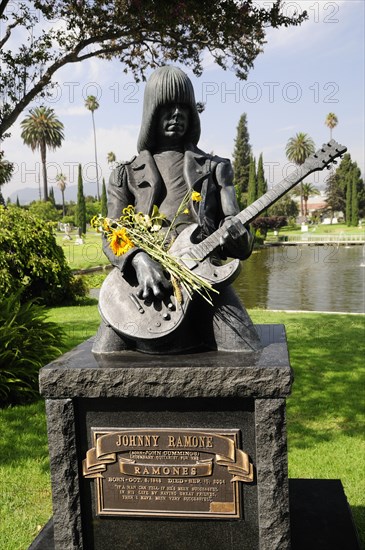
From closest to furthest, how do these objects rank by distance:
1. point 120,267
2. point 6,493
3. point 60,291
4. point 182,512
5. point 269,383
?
1. point 269,383
2. point 182,512
3. point 120,267
4. point 6,493
5. point 60,291

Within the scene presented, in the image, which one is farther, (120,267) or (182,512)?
(120,267)

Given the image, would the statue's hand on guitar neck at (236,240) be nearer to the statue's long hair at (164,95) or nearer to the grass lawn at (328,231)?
the statue's long hair at (164,95)

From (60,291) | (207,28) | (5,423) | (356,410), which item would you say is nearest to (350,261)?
(60,291)

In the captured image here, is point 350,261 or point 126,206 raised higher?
point 126,206

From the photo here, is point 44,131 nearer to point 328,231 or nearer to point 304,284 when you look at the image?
point 328,231

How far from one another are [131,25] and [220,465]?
7.27m

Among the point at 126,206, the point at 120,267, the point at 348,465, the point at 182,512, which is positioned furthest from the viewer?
the point at 348,465

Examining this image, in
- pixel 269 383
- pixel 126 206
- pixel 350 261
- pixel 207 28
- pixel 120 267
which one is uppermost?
pixel 207 28

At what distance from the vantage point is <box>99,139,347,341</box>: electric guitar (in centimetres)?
276

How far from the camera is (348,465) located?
4.22 meters

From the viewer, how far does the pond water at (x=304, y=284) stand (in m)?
12.7

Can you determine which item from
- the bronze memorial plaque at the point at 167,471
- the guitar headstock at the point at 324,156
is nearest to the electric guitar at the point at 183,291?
the guitar headstock at the point at 324,156

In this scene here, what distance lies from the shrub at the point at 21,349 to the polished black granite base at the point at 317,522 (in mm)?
2888

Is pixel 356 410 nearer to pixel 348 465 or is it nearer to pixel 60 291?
pixel 348 465
